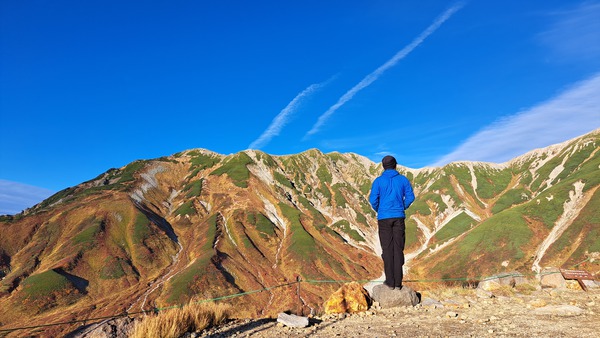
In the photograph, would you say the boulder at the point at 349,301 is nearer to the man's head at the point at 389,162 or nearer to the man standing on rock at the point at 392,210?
the man standing on rock at the point at 392,210

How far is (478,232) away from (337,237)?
54.1 metres

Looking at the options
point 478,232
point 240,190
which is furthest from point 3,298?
point 478,232

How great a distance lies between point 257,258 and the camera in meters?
114

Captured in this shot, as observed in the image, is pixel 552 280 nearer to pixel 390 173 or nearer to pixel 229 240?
pixel 390 173

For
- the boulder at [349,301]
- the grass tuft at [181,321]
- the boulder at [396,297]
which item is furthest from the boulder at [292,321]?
the boulder at [396,297]

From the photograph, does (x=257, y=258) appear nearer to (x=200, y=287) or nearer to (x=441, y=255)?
(x=200, y=287)

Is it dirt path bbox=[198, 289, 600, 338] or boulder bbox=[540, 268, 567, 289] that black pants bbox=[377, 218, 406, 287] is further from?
boulder bbox=[540, 268, 567, 289]

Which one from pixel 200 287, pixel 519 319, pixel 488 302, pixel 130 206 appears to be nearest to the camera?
pixel 519 319

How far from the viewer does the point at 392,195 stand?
11.2m

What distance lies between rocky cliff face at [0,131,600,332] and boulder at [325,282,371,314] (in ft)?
240

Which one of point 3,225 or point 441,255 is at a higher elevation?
point 3,225

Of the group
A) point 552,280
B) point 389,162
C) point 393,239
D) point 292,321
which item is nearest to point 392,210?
point 393,239

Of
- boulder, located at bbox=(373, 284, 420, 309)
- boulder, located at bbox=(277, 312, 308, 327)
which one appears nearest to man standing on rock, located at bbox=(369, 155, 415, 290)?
boulder, located at bbox=(373, 284, 420, 309)

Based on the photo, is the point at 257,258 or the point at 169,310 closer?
the point at 169,310
